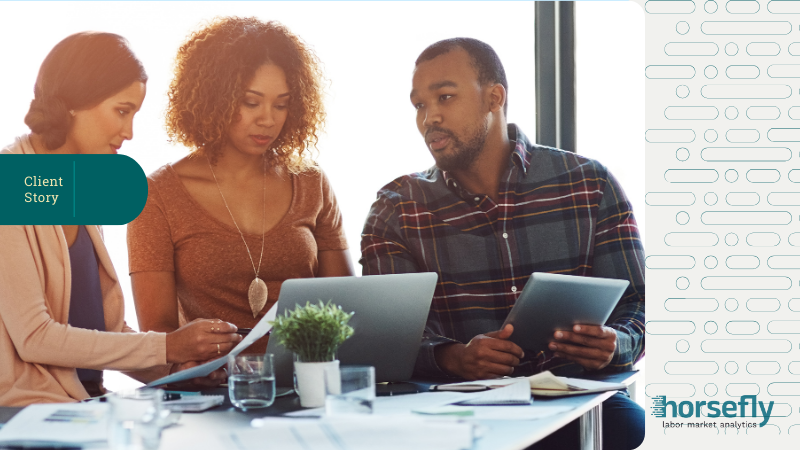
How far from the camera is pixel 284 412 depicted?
123cm

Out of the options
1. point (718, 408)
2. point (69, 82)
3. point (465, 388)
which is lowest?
point (718, 408)

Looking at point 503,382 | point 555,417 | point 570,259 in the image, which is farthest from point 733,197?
point 555,417

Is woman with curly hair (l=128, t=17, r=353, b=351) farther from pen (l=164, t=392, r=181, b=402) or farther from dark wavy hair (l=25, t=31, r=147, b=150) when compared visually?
pen (l=164, t=392, r=181, b=402)

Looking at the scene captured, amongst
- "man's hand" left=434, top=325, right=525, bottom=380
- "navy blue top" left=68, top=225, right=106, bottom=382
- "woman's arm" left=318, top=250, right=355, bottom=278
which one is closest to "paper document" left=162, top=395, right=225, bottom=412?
"man's hand" left=434, top=325, right=525, bottom=380

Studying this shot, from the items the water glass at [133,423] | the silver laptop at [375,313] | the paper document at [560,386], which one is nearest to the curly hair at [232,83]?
the silver laptop at [375,313]

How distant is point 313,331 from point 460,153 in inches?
41.4

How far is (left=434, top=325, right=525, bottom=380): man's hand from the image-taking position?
5.19ft

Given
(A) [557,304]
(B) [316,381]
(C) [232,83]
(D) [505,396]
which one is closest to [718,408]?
(A) [557,304]

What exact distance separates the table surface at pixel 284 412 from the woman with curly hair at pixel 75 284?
0.29 meters

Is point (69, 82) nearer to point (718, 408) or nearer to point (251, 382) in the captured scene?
point (251, 382)

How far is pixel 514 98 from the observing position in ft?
8.86

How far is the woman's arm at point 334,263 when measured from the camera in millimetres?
2197

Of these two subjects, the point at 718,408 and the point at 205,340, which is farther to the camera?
the point at 718,408

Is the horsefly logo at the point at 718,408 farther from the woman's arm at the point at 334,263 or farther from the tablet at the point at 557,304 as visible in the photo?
the woman's arm at the point at 334,263
